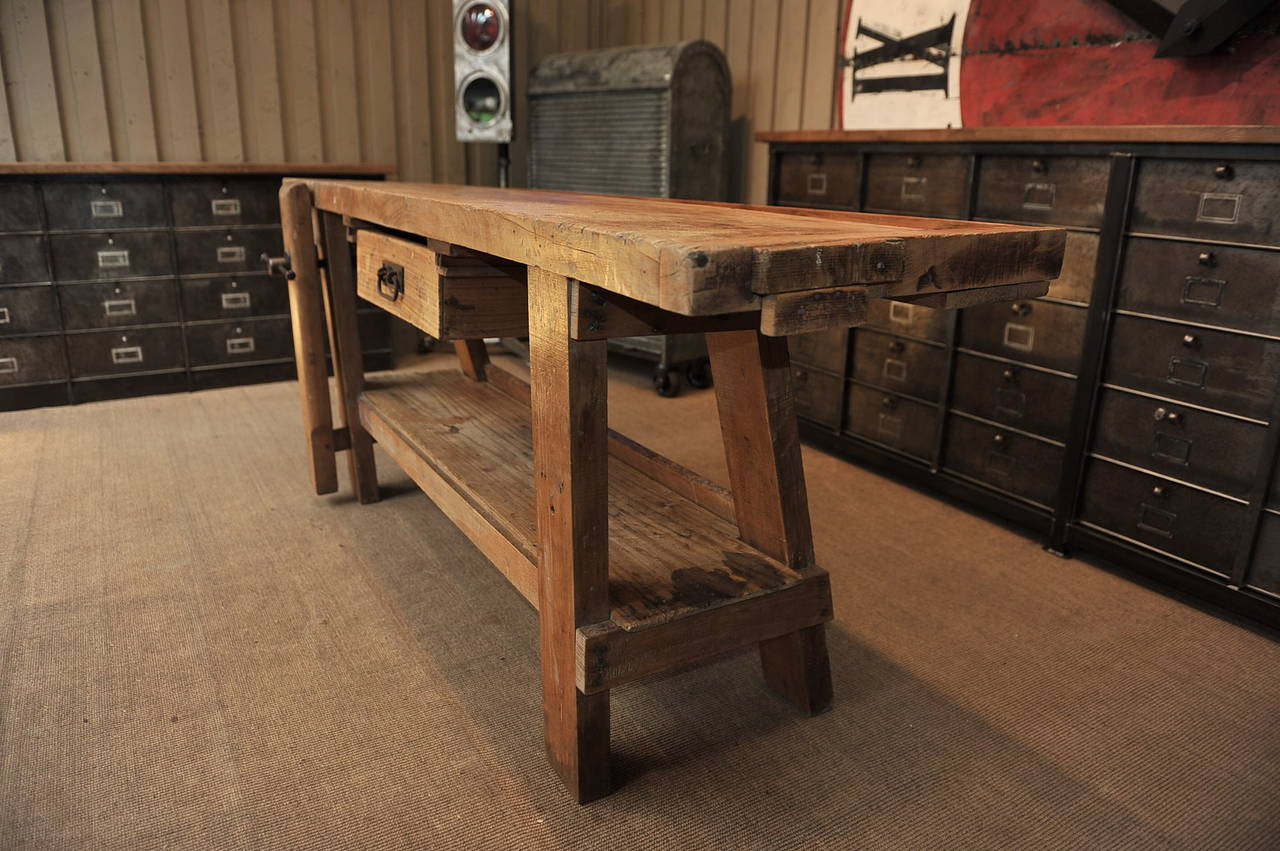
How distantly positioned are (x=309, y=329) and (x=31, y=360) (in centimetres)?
171

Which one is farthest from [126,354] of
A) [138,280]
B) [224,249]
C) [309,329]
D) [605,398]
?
[605,398]

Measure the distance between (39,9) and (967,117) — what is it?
3525mm

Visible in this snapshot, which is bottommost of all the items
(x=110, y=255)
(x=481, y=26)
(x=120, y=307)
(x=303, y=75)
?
(x=120, y=307)

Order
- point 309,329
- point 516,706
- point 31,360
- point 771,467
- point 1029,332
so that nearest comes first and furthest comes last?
point 771,467 → point 516,706 → point 1029,332 → point 309,329 → point 31,360

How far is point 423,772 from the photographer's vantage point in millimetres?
1396

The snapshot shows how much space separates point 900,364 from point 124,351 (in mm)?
2974

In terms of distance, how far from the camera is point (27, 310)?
10.8 feet

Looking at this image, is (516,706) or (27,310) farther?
(27,310)

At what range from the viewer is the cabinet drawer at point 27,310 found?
3267 millimetres

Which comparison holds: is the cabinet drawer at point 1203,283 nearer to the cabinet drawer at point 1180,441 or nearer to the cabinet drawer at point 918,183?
the cabinet drawer at point 1180,441

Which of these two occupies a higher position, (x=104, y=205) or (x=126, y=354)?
(x=104, y=205)

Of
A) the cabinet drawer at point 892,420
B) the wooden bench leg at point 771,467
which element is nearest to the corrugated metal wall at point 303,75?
the cabinet drawer at point 892,420

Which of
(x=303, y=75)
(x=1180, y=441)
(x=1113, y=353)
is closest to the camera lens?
(x=1180, y=441)

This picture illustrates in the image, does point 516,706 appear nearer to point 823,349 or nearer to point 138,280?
point 823,349
